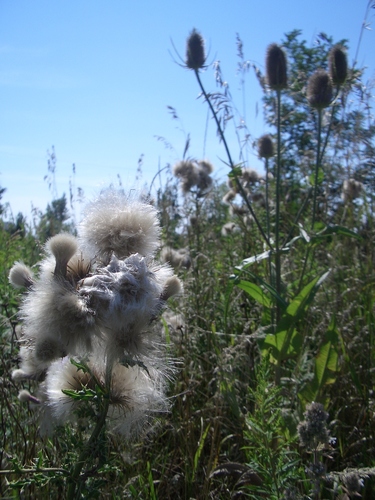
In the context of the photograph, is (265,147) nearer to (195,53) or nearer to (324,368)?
(195,53)

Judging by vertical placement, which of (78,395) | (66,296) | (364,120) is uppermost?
(364,120)

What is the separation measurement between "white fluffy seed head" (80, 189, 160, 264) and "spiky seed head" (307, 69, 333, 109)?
1.87 m

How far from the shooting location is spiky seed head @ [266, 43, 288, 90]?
3.01m

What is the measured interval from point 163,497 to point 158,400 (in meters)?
0.79

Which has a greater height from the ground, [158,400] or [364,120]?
[364,120]

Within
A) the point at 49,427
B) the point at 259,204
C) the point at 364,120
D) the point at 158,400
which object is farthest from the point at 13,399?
the point at 259,204

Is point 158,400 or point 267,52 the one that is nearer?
point 158,400

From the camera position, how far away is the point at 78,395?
1.17 m

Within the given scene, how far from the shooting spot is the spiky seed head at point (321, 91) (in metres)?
2.88

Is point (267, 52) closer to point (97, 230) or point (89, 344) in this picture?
point (97, 230)

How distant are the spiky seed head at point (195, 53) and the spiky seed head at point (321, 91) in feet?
2.44

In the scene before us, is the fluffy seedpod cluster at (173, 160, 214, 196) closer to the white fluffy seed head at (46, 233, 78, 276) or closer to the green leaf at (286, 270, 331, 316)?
the green leaf at (286, 270, 331, 316)

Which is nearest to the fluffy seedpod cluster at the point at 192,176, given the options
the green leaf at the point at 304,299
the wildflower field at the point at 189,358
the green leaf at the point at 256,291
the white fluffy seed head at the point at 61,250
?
the wildflower field at the point at 189,358

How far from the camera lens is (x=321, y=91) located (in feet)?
9.50
